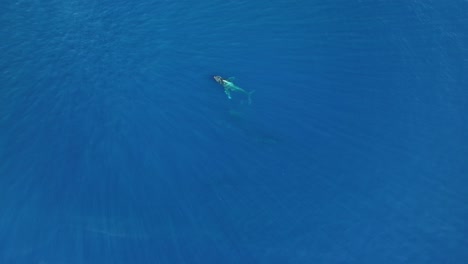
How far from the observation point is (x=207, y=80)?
22.0 m

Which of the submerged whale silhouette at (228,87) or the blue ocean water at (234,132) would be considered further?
the submerged whale silhouette at (228,87)

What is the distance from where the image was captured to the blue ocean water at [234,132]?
60.3 feet

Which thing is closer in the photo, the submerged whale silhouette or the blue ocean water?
the blue ocean water

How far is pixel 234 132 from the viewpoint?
68.1 feet

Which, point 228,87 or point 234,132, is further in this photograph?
point 228,87

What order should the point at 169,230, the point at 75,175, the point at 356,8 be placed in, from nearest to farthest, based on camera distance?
the point at 169,230
the point at 75,175
the point at 356,8

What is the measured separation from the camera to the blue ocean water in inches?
723

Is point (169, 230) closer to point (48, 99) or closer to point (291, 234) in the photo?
point (291, 234)

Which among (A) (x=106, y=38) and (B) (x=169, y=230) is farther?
(A) (x=106, y=38)

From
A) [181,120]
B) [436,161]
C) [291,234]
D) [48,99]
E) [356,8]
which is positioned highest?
[356,8]

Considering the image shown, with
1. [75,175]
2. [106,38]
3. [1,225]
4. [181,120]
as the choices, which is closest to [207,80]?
[181,120]

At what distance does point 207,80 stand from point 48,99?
7848 mm

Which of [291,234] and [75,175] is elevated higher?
[75,175]

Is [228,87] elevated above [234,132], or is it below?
above
